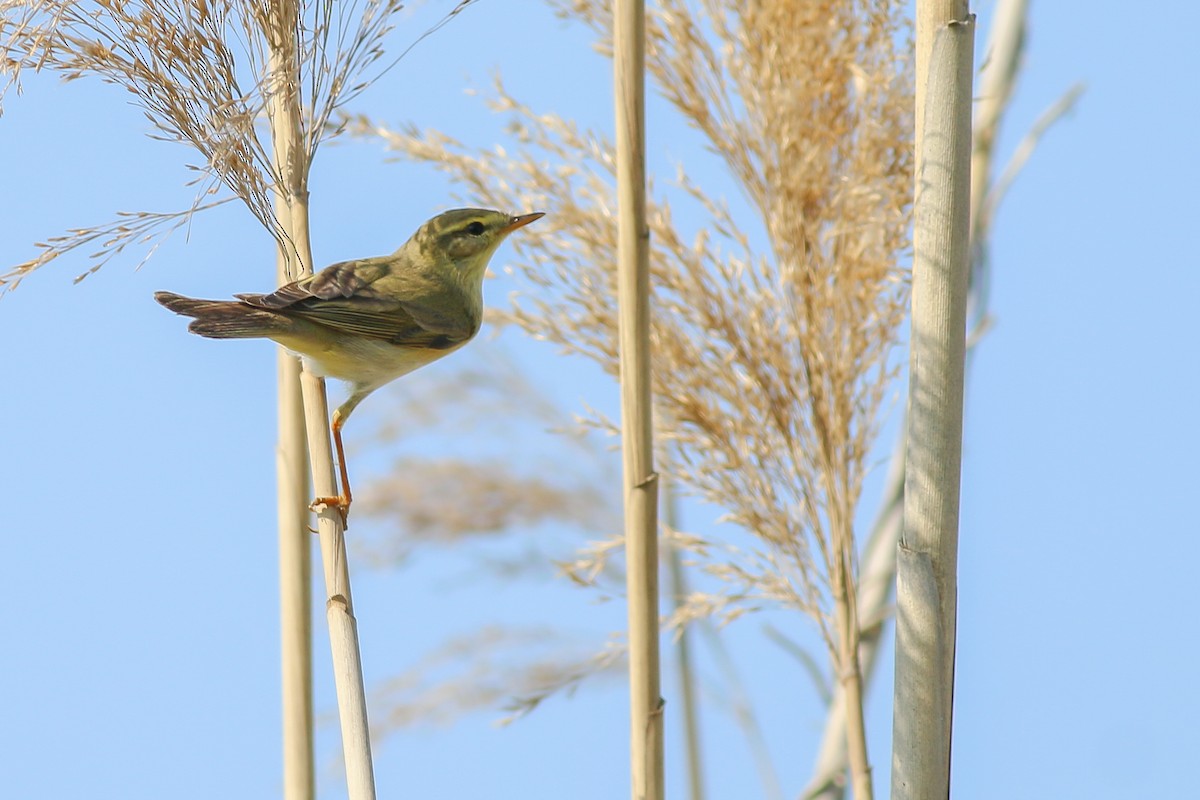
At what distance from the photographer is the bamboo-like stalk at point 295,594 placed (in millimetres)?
1292

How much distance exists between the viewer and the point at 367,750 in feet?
3.47

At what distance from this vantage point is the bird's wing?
146 cm

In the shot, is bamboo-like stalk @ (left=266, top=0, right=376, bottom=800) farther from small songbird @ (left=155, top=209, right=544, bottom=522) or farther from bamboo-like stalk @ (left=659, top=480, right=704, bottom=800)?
bamboo-like stalk @ (left=659, top=480, right=704, bottom=800)

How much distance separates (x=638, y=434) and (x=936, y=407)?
0.91 feet

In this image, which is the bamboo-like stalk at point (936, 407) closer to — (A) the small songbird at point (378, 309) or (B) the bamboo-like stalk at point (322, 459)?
(B) the bamboo-like stalk at point (322, 459)

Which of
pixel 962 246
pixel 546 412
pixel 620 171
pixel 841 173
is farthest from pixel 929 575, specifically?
pixel 546 412

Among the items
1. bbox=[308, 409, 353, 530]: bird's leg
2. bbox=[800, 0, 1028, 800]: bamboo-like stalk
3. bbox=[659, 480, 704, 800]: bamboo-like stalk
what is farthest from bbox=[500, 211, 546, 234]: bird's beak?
bbox=[800, 0, 1028, 800]: bamboo-like stalk

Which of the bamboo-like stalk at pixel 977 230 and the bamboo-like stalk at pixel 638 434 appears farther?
the bamboo-like stalk at pixel 977 230

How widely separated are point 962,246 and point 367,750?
64 centimetres

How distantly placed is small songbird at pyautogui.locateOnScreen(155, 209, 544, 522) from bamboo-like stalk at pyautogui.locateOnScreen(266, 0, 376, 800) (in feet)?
0.49

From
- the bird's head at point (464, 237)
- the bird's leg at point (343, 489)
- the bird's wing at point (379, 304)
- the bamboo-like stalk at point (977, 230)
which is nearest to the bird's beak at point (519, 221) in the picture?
the bird's head at point (464, 237)

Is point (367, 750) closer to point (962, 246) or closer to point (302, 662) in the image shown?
point (302, 662)

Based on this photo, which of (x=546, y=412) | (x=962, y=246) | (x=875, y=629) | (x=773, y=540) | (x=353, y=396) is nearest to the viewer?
(x=962, y=246)

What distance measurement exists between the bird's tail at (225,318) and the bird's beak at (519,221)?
0.34 m
